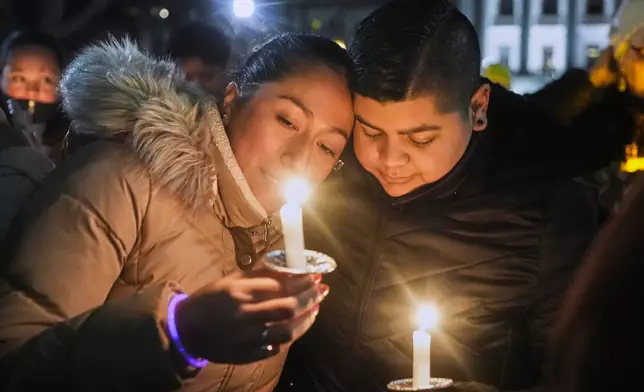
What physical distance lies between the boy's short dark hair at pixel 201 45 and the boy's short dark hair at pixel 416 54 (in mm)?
3040

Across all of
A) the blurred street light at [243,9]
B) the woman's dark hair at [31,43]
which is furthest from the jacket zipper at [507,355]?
the blurred street light at [243,9]

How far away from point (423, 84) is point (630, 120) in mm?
2926

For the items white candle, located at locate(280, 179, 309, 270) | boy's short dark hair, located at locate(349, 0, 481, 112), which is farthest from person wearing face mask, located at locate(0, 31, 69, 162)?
white candle, located at locate(280, 179, 309, 270)

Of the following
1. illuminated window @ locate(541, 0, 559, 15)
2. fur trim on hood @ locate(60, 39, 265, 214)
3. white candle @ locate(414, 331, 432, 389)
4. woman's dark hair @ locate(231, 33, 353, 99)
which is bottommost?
white candle @ locate(414, 331, 432, 389)

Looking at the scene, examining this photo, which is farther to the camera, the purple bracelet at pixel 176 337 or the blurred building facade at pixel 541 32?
the blurred building facade at pixel 541 32

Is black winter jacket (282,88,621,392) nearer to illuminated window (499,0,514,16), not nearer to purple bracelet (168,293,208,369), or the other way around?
purple bracelet (168,293,208,369)

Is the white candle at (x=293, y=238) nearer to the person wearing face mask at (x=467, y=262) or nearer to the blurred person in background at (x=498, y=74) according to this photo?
the person wearing face mask at (x=467, y=262)

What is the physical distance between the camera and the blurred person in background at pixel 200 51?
5664 millimetres

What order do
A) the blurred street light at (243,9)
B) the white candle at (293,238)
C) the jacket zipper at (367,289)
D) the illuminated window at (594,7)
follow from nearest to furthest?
the white candle at (293,238) → the jacket zipper at (367,289) → the blurred street light at (243,9) → the illuminated window at (594,7)

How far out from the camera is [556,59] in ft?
156

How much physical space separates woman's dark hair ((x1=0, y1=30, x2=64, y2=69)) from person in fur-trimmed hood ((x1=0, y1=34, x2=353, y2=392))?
295 cm

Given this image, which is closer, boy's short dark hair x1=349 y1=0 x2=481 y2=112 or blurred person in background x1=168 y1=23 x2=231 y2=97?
boy's short dark hair x1=349 y1=0 x2=481 y2=112

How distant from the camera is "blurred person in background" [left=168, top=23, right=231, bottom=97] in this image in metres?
5.66

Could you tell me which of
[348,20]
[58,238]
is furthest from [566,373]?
[348,20]
